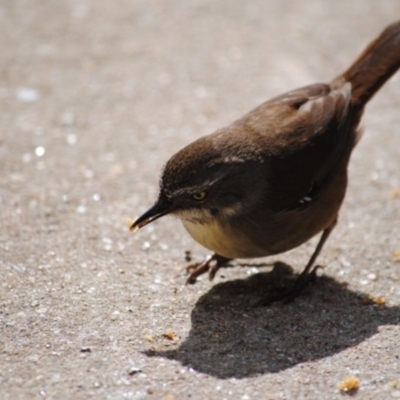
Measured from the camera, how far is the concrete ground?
195 inches

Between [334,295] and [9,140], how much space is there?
363 centimetres

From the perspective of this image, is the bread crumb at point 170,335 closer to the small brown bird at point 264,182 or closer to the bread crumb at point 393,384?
the small brown bird at point 264,182

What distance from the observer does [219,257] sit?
6.23 meters

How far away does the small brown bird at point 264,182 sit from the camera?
18.4ft

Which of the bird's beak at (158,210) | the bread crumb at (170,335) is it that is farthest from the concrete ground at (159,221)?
the bird's beak at (158,210)

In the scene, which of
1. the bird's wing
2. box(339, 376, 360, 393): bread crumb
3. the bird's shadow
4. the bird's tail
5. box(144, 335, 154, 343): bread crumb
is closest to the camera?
box(339, 376, 360, 393): bread crumb

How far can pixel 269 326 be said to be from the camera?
5.55 m

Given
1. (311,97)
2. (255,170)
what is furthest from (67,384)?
(311,97)

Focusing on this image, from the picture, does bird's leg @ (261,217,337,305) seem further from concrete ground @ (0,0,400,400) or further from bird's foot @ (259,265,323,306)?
concrete ground @ (0,0,400,400)

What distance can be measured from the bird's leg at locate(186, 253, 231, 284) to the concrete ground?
7cm

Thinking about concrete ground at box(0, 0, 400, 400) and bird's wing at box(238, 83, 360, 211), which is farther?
bird's wing at box(238, 83, 360, 211)

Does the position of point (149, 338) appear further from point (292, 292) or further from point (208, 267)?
point (292, 292)

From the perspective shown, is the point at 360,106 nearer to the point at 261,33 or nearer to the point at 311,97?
the point at 311,97

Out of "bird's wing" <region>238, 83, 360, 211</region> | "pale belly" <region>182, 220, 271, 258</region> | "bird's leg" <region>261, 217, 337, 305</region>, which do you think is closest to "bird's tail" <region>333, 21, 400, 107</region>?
"bird's wing" <region>238, 83, 360, 211</region>
